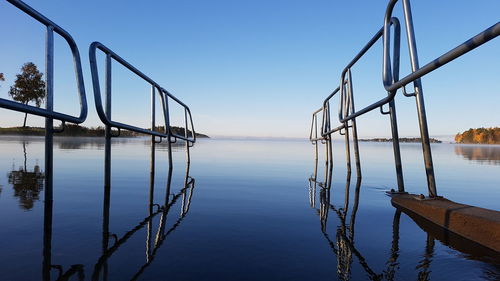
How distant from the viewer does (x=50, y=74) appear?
2617 mm

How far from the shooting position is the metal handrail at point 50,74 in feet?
6.99

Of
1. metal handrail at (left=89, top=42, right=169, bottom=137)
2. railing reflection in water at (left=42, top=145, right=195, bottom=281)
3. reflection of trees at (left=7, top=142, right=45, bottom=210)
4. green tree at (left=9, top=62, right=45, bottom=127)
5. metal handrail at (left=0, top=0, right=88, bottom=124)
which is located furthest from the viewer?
green tree at (left=9, top=62, right=45, bottom=127)

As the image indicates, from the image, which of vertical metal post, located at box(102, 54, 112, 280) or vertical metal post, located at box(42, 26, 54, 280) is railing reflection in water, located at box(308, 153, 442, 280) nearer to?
vertical metal post, located at box(102, 54, 112, 280)

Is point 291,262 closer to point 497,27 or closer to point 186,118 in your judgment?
point 497,27

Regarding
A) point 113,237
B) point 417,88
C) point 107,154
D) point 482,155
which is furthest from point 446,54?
point 482,155

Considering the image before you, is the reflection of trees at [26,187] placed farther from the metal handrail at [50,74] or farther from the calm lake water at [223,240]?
the metal handrail at [50,74]

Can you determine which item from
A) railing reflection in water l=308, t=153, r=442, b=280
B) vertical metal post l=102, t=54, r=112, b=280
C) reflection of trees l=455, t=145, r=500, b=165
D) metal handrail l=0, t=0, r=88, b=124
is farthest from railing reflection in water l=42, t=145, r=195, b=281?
reflection of trees l=455, t=145, r=500, b=165

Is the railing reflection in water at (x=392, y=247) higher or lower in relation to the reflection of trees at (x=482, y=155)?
lower

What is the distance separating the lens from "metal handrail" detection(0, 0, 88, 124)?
2131mm

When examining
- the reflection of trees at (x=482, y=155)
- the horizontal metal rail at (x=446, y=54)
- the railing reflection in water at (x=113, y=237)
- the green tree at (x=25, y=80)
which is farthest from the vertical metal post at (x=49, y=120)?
the green tree at (x=25, y=80)

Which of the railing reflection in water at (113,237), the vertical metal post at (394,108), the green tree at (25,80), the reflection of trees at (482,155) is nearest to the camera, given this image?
the railing reflection in water at (113,237)

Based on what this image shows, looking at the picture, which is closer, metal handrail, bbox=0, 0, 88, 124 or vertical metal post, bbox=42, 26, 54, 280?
metal handrail, bbox=0, 0, 88, 124

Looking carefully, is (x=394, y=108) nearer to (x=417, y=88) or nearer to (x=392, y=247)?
(x=417, y=88)

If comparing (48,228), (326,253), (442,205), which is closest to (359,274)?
(326,253)
